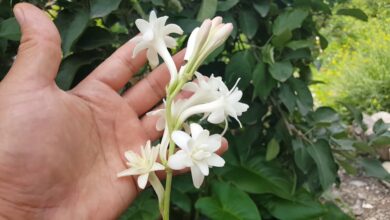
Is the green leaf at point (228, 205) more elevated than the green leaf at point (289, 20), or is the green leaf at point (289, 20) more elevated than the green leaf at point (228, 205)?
the green leaf at point (289, 20)

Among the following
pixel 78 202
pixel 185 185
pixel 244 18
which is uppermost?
pixel 244 18

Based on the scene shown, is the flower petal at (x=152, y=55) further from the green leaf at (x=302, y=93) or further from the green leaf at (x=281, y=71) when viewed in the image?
the green leaf at (x=302, y=93)

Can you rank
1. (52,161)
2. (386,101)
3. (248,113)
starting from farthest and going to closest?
1. (386,101)
2. (248,113)
3. (52,161)

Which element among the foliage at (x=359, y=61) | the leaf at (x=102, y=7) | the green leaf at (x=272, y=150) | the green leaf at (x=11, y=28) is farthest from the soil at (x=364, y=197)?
the green leaf at (x=11, y=28)

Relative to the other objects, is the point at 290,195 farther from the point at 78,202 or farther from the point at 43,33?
the point at 43,33

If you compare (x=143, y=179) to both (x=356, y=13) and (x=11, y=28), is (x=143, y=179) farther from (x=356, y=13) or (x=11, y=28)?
(x=356, y=13)

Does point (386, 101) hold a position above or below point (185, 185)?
below

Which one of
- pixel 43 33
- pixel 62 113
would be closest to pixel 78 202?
pixel 62 113
